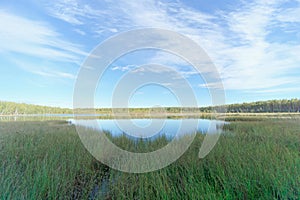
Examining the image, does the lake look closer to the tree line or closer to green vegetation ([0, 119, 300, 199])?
green vegetation ([0, 119, 300, 199])

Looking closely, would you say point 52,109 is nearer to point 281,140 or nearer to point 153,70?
point 153,70

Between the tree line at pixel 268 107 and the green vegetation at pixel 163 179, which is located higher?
the tree line at pixel 268 107

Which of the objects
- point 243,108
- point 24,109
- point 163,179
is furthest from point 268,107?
point 24,109

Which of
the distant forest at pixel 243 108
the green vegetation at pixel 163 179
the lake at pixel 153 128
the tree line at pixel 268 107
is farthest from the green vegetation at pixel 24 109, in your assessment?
the green vegetation at pixel 163 179

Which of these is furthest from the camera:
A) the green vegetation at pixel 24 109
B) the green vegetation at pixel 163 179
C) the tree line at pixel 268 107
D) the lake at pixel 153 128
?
the green vegetation at pixel 24 109

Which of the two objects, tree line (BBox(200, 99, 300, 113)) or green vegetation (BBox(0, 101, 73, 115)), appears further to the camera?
green vegetation (BBox(0, 101, 73, 115))

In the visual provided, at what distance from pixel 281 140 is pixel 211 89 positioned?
339 centimetres

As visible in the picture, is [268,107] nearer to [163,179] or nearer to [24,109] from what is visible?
[163,179]

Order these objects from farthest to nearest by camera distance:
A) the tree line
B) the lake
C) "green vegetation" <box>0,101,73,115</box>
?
"green vegetation" <box>0,101,73,115</box>
the tree line
the lake

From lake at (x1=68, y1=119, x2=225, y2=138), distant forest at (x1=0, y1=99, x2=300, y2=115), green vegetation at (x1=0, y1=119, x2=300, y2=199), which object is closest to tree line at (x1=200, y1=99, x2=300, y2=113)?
distant forest at (x1=0, y1=99, x2=300, y2=115)

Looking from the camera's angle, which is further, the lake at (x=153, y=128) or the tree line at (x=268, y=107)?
the tree line at (x=268, y=107)

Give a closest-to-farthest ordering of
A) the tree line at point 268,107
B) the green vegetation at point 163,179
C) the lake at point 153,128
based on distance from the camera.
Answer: the green vegetation at point 163,179 → the lake at point 153,128 → the tree line at point 268,107

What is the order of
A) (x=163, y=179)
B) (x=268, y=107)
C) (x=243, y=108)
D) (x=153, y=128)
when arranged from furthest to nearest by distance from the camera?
(x=243, y=108), (x=268, y=107), (x=153, y=128), (x=163, y=179)

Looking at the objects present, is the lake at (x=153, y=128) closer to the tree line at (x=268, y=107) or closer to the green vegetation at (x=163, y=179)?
the green vegetation at (x=163, y=179)
